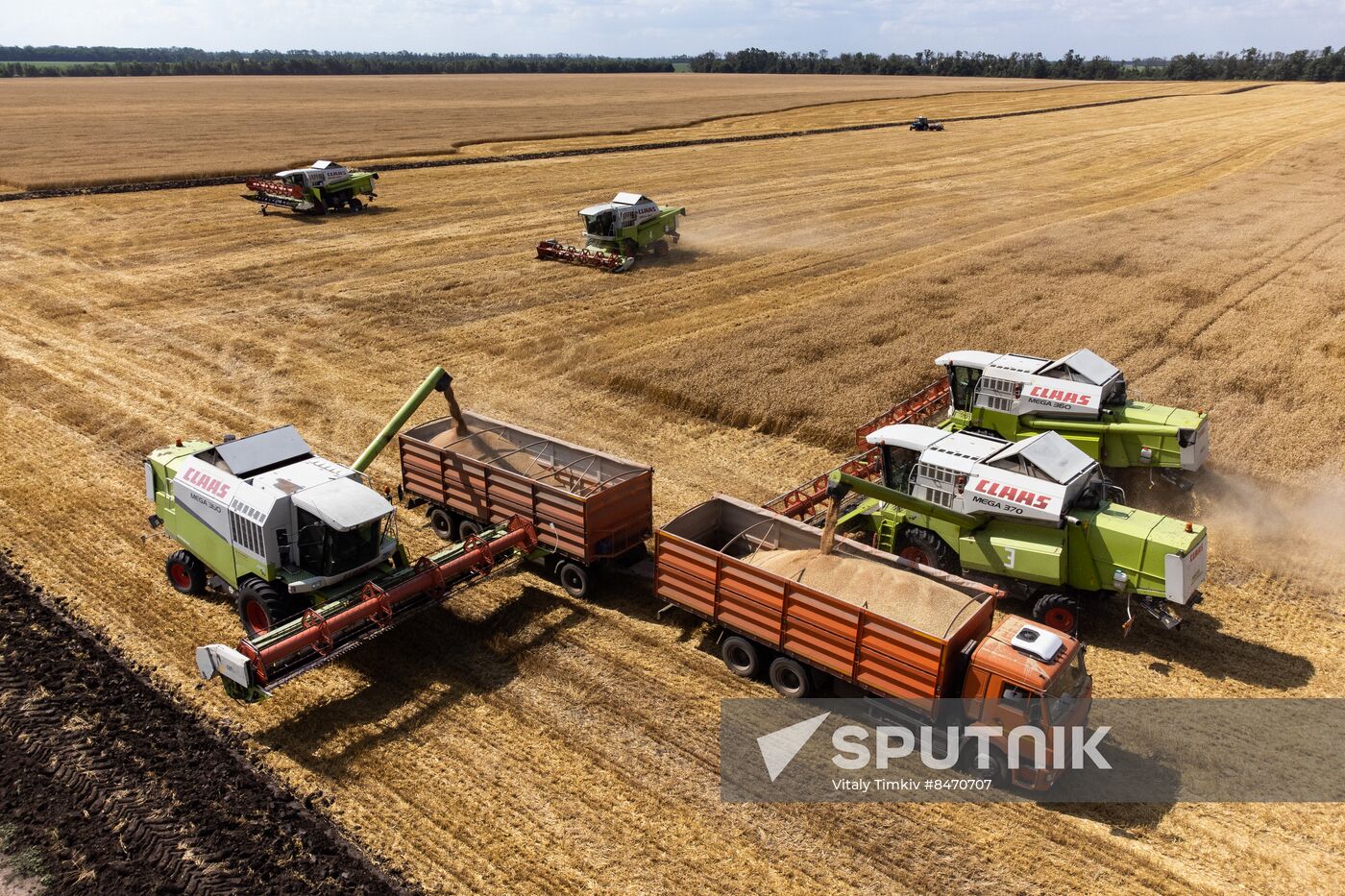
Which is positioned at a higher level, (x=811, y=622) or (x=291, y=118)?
(x=291, y=118)

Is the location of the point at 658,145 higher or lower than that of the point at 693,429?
higher

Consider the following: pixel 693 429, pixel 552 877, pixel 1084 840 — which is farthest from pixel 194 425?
pixel 1084 840

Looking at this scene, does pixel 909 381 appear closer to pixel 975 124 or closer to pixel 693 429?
pixel 693 429

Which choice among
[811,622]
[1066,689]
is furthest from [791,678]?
[1066,689]

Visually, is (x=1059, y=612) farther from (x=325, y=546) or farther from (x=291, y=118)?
(x=291, y=118)

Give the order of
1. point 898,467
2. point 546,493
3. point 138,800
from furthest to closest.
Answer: point 898,467, point 546,493, point 138,800

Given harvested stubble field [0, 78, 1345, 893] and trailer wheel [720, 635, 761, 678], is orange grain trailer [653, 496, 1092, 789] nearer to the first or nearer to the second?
trailer wheel [720, 635, 761, 678]
